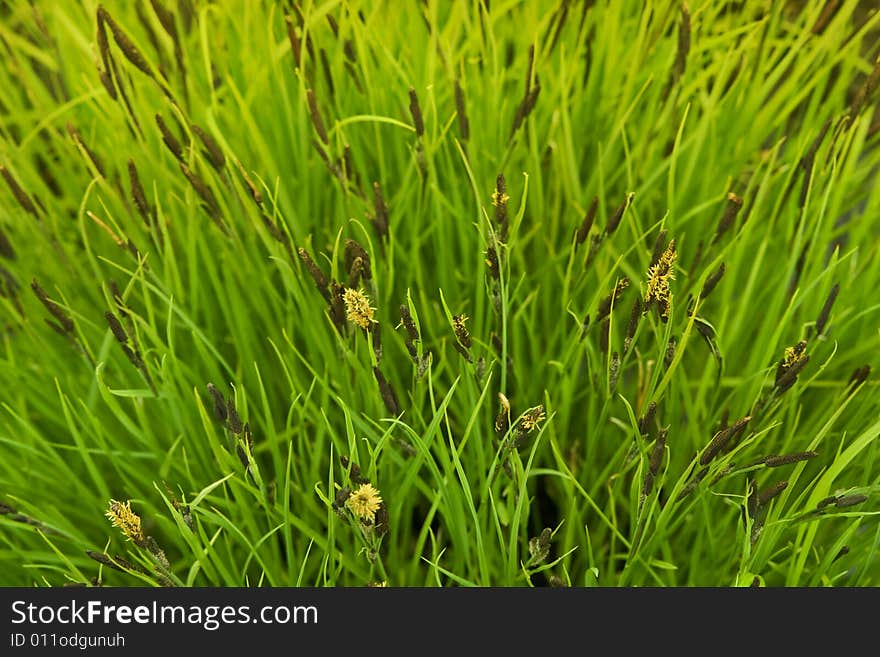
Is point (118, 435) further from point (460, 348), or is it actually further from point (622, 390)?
point (622, 390)

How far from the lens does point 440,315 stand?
0.83m

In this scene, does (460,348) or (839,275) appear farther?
(839,275)

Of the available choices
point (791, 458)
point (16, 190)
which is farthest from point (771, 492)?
point (16, 190)

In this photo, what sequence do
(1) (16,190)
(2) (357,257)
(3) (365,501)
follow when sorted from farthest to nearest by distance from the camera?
1. (1) (16,190)
2. (2) (357,257)
3. (3) (365,501)

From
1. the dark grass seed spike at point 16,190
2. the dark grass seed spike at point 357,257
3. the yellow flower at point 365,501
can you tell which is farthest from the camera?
the dark grass seed spike at point 16,190

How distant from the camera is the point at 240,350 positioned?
816 millimetres

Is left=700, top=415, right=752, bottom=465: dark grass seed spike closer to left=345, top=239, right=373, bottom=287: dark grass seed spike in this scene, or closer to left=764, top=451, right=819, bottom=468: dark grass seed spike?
left=764, top=451, right=819, bottom=468: dark grass seed spike

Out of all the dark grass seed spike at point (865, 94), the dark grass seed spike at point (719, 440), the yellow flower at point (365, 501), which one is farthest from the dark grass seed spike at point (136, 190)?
the dark grass seed spike at point (865, 94)

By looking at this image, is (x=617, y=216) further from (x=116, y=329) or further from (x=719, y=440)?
(x=116, y=329)

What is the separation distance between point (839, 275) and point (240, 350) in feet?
2.04

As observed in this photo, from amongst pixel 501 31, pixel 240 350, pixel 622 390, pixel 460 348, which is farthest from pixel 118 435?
pixel 501 31

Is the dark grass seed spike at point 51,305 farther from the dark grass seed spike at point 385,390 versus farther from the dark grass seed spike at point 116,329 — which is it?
the dark grass seed spike at point 385,390

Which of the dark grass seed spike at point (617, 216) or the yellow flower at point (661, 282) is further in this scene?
the dark grass seed spike at point (617, 216)

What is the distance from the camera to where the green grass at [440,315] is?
70 cm
